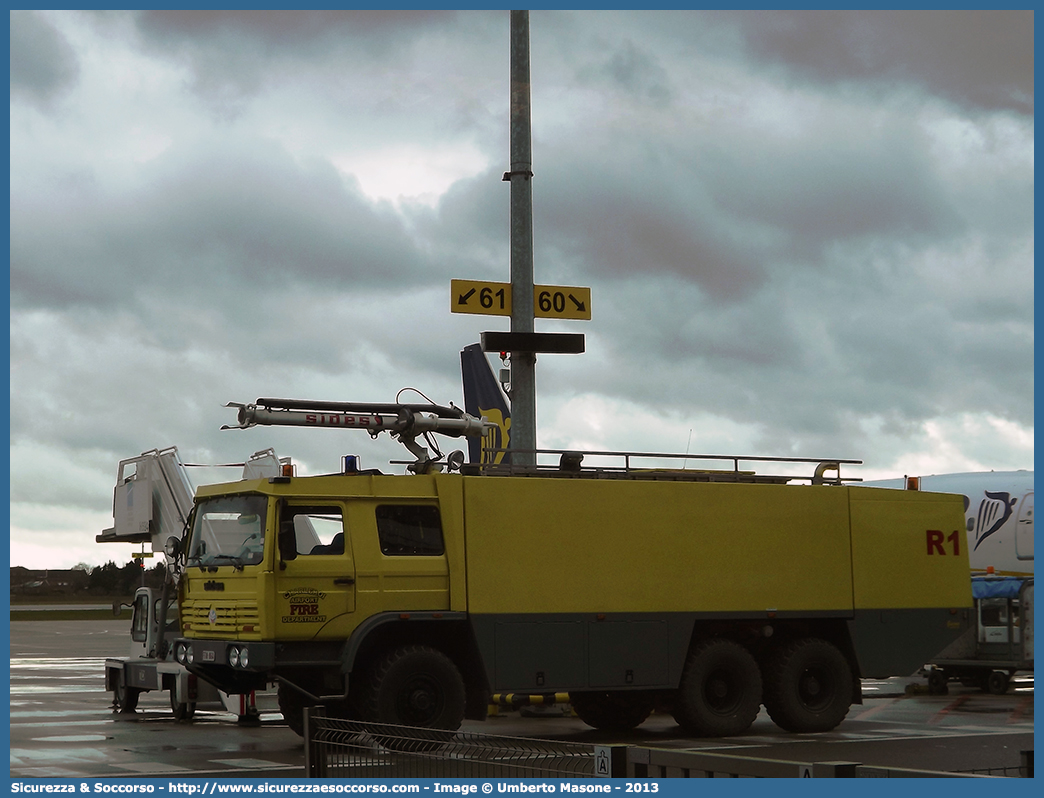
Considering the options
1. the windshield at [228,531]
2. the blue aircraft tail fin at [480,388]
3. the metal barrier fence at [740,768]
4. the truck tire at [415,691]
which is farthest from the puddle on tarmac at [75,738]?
the metal barrier fence at [740,768]

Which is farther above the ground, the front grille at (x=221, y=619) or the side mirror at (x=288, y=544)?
the side mirror at (x=288, y=544)

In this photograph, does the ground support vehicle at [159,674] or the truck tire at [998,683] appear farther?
the truck tire at [998,683]

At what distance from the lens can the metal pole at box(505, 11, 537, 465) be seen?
18359 millimetres

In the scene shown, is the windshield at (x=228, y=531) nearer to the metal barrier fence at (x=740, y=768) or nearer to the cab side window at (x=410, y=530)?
the cab side window at (x=410, y=530)

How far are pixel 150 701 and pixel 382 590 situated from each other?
10.8 m

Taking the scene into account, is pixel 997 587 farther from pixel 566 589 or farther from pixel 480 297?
pixel 480 297

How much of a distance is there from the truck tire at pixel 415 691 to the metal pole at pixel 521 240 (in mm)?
3367

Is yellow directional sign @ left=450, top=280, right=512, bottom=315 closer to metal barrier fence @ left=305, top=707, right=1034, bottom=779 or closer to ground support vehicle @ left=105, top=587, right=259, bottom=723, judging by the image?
ground support vehicle @ left=105, top=587, right=259, bottom=723

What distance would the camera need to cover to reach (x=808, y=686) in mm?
18031

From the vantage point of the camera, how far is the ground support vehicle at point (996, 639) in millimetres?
25203

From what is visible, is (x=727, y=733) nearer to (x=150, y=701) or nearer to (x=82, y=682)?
(x=150, y=701)

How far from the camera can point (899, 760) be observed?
1464 cm

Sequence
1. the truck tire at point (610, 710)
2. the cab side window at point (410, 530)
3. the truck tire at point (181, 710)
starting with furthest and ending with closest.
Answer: the truck tire at point (181, 710) < the truck tire at point (610, 710) < the cab side window at point (410, 530)
